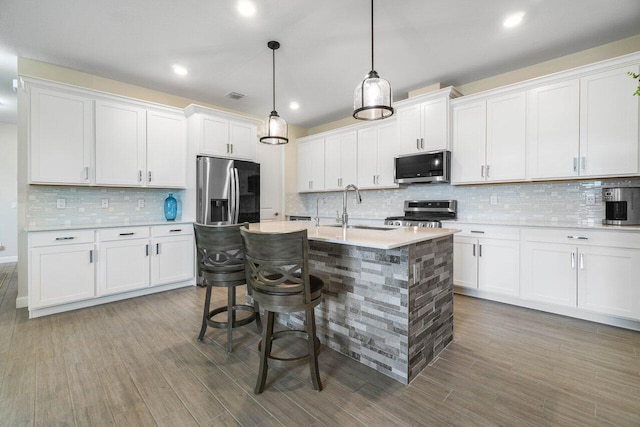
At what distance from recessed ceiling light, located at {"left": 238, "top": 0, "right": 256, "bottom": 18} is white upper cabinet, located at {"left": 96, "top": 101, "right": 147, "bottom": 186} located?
2.23m

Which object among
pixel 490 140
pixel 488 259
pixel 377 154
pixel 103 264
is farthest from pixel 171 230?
pixel 490 140

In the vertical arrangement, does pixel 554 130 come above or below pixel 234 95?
below

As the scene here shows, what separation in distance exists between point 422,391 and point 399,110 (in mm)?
3758

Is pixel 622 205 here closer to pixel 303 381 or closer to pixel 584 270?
pixel 584 270

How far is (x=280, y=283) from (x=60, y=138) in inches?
135

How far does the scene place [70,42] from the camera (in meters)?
3.03

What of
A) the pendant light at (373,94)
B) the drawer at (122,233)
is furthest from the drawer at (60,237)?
the pendant light at (373,94)

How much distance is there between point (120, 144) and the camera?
377cm

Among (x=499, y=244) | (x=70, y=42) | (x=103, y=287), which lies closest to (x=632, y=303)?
(x=499, y=244)

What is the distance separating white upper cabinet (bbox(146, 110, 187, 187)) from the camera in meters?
4.04

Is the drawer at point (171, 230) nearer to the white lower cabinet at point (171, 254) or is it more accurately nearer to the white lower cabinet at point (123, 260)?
the white lower cabinet at point (171, 254)

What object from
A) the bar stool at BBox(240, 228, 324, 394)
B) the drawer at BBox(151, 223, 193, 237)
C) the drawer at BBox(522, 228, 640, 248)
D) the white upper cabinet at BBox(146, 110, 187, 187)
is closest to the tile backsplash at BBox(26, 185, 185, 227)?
the white upper cabinet at BBox(146, 110, 187, 187)

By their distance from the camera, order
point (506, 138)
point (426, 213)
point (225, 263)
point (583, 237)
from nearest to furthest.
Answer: point (225, 263), point (583, 237), point (506, 138), point (426, 213)

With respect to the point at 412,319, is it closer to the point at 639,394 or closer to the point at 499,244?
the point at 639,394
